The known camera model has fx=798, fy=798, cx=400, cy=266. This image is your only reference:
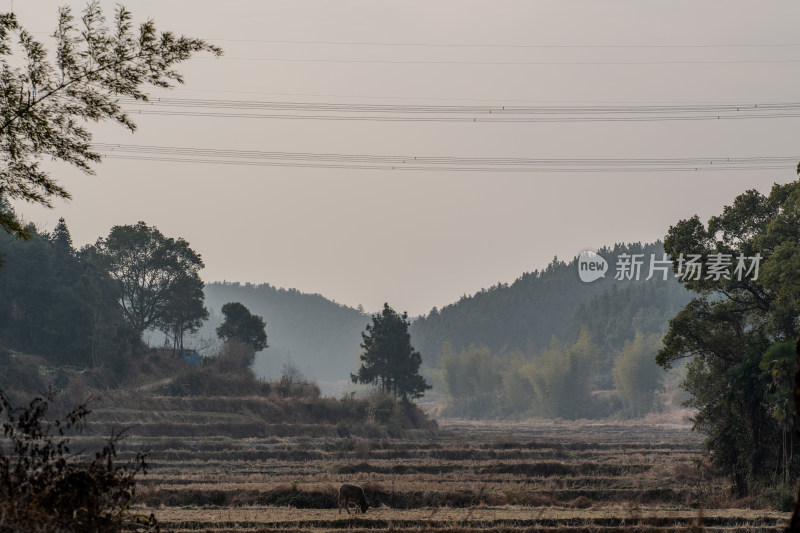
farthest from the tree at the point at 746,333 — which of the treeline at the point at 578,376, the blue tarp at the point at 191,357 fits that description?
the treeline at the point at 578,376

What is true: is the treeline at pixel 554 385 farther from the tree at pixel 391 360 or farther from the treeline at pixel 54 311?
the treeline at pixel 54 311

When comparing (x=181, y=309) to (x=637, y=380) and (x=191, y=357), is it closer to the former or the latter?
(x=191, y=357)

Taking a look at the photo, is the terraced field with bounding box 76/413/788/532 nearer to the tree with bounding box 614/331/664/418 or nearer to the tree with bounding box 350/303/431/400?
the tree with bounding box 350/303/431/400

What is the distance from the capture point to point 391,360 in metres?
79.5

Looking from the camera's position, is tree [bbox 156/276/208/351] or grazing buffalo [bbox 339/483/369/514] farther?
tree [bbox 156/276/208/351]

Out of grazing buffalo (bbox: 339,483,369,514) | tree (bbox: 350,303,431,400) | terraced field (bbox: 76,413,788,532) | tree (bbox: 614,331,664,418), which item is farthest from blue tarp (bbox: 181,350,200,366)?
tree (bbox: 614,331,664,418)

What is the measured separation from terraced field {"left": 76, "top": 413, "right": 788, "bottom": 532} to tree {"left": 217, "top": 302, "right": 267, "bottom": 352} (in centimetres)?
2601

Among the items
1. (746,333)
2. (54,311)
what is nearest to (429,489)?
(746,333)

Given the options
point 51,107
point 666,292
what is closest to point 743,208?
point 51,107

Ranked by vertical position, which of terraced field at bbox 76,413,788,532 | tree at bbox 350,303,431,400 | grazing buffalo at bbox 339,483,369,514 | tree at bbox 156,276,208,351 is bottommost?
terraced field at bbox 76,413,788,532

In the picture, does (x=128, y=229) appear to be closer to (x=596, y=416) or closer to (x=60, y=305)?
(x=60, y=305)

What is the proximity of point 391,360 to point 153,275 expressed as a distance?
24505mm

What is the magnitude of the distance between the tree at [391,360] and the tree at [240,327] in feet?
34.1

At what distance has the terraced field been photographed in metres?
19.6
